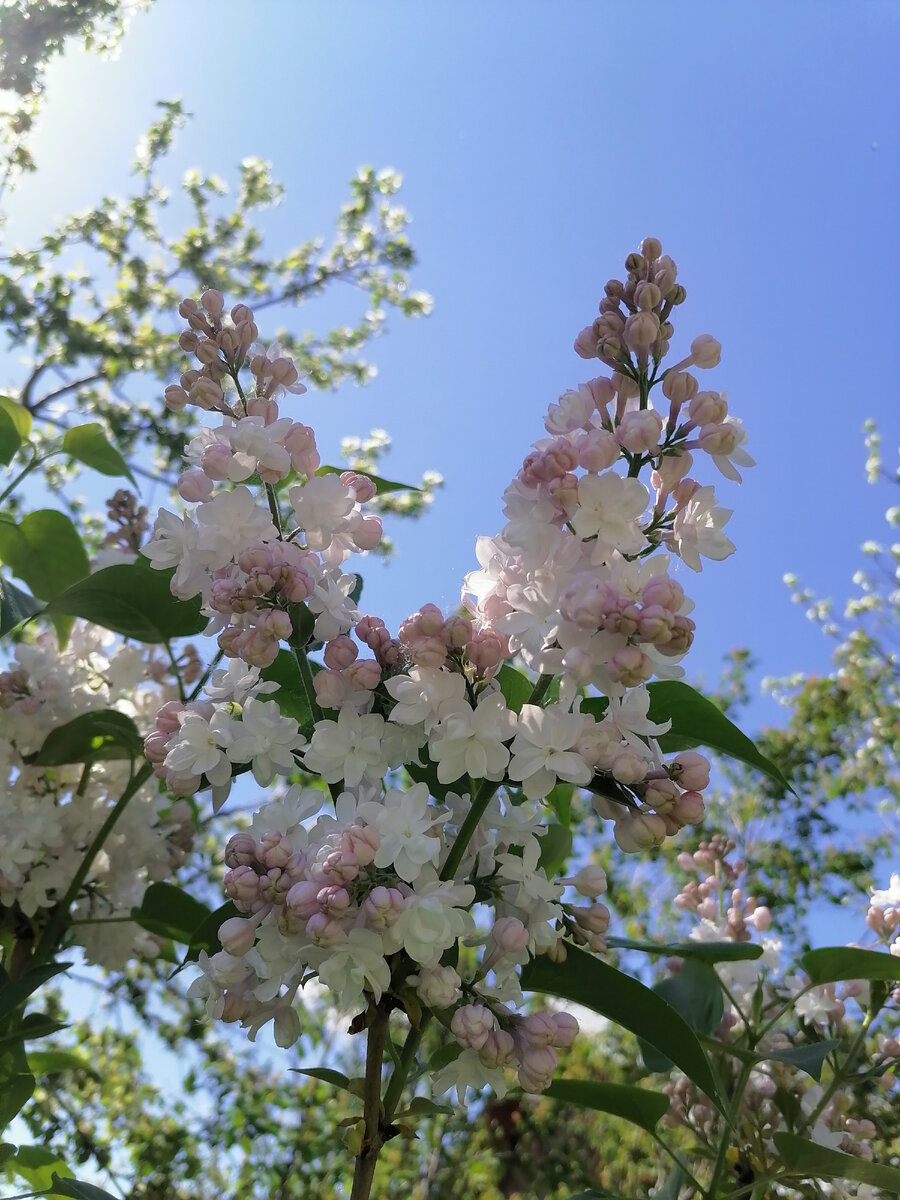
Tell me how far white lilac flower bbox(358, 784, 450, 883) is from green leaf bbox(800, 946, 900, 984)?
22.0 inches

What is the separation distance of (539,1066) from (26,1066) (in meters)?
0.72

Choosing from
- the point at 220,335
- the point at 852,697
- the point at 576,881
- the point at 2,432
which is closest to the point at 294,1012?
the point at 576,881

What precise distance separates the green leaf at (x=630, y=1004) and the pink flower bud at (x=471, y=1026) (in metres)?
0.12

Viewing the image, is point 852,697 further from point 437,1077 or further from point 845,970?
point 437,1077

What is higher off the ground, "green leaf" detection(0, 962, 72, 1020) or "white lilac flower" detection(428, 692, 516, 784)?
"white lilac flower" detection(428, 692, 516, 784)

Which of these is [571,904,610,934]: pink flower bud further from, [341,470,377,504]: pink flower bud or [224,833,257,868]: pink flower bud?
[341,470,377,504]: pink flower bud

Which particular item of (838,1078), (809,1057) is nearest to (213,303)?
(809,1057)

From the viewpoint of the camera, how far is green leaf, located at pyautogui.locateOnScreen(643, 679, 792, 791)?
0.74 meters

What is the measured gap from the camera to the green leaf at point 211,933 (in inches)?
29.7

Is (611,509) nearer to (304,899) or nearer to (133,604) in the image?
(304,899)

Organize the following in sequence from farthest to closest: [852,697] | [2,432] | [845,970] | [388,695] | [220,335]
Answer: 1. [852,697]
2. [2,432]
3. [845,970]
4. [220,335]
5. [388,695]

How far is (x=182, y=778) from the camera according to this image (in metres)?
0.66

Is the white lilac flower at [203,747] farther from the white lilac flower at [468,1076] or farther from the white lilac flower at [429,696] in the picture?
the white lilac flower at [468,1076]

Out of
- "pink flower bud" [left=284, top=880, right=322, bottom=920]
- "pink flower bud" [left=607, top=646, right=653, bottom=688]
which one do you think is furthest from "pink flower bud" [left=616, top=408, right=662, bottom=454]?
"pink flower bud" [left=284, top=880, right=322, bottom=920]
